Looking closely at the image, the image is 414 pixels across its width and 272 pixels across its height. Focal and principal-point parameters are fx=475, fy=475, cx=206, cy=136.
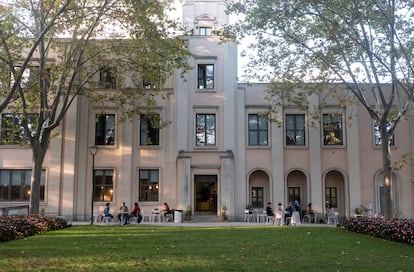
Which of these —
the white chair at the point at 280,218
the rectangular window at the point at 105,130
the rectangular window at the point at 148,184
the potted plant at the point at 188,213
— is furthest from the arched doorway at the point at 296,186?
the rectangular window at the point at 105,130

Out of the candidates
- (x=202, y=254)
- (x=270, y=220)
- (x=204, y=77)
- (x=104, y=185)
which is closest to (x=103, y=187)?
(x=104, y=185)

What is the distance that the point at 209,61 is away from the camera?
32344 millimetres

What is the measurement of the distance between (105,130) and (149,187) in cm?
486

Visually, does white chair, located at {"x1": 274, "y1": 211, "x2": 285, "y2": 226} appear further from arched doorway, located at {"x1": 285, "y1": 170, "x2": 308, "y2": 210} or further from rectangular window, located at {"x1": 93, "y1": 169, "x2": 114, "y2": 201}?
rectangular window, located at {"x1": 93, "y1": 169, "x2": 114, "y2": 201}

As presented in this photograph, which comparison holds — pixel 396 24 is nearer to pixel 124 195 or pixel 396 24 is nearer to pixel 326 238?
pixel 326 238

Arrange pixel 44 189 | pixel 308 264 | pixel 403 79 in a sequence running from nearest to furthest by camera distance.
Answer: pixel 308 264 → pixel 403 79 → pixel 44 189

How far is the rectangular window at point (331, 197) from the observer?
32250 mm

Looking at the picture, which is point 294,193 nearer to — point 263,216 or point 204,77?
point 263,216

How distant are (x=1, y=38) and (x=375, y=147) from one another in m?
24.5

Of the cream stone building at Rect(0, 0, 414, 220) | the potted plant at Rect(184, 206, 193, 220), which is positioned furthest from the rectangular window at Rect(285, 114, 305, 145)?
the potted plant at Rect(184, 206, 193, 220)

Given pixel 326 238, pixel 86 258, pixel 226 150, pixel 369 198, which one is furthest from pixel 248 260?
pixel 369 198

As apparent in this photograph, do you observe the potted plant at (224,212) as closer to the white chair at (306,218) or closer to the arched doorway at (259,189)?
the arched doorway at (259,189)

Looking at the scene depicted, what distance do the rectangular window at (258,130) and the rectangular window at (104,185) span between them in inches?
380

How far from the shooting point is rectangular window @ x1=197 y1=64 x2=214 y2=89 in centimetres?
3225
